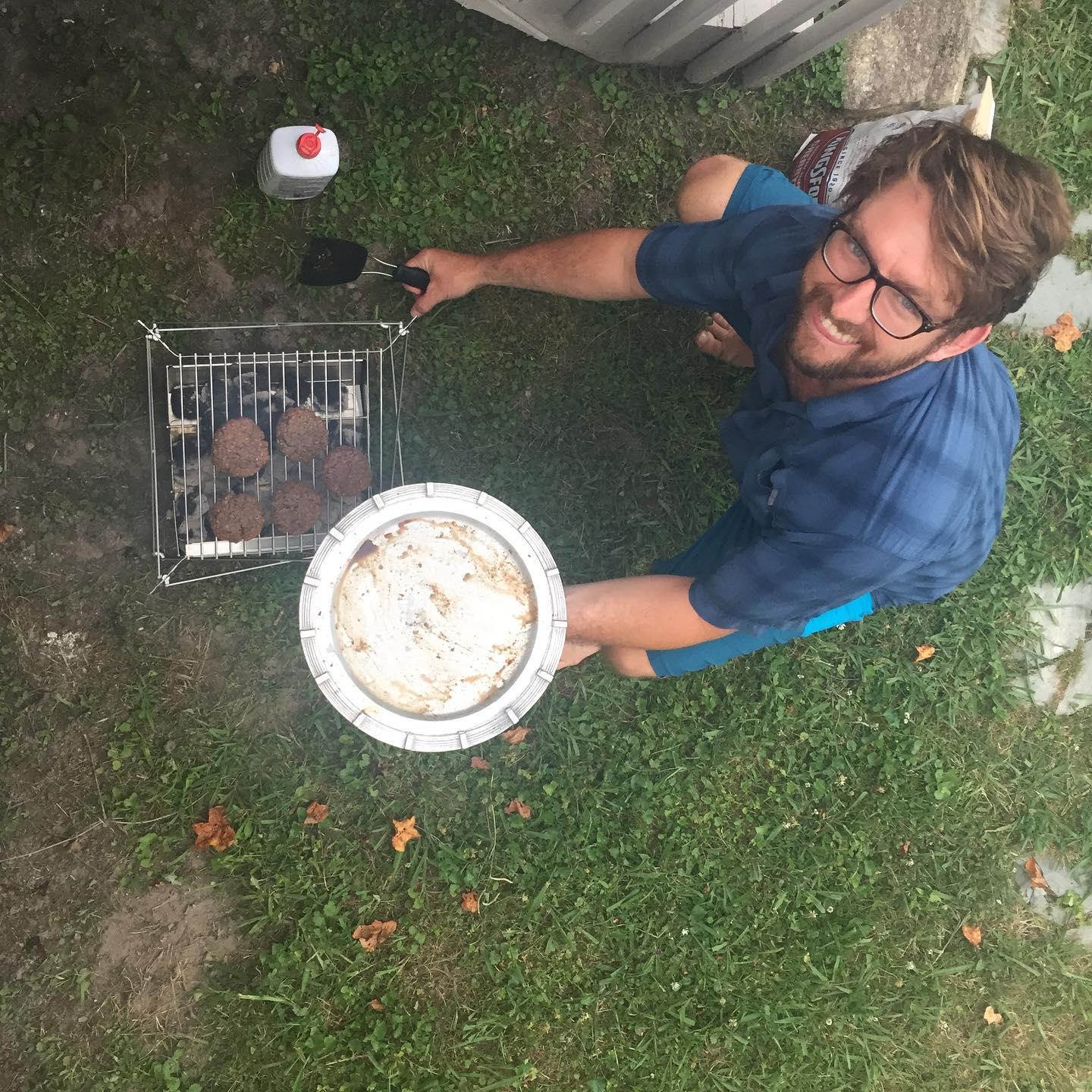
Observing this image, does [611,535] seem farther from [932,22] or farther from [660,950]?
[932,22]

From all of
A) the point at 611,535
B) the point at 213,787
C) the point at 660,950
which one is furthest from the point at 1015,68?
the point at 213,787

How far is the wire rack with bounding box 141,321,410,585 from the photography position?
2928 mm

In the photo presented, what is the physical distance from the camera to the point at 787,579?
93.3 inches

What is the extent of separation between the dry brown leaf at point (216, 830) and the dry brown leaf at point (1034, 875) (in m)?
Answer: 3.53

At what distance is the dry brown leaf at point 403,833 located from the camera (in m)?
3.29

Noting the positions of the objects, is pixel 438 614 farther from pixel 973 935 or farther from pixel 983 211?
pixel 973 935

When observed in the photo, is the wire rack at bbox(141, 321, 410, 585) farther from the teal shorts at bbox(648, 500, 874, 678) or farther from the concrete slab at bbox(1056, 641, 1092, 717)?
the concrete slab at bbox(1056, 641, 1092, 717)

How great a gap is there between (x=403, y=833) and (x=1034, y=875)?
289 cm

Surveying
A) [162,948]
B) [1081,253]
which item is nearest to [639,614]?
[162,948]

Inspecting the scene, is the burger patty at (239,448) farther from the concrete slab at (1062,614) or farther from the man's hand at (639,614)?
the concrete slab at (1062,614)

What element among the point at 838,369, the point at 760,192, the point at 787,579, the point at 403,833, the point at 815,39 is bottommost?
the point at 403,833

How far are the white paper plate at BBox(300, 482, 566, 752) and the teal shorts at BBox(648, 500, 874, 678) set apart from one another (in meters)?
0.62

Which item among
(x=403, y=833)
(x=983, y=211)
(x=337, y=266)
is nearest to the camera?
(x=983, y=211)

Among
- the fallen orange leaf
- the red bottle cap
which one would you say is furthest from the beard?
the fallen orange leaf
